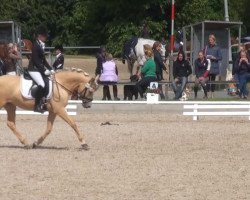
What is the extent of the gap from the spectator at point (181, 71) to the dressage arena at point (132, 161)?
422 centimetres

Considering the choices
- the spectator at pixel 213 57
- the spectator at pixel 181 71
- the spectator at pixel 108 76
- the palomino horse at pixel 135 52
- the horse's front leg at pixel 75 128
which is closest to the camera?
the horse's front leg at pixel 75 128

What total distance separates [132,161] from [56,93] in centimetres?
259

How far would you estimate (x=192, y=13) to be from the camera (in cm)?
5509

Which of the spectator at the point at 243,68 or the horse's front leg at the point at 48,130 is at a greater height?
the spectator at the point at 243,68

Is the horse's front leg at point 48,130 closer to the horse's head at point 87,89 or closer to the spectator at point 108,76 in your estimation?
the horse's head at point 87,89

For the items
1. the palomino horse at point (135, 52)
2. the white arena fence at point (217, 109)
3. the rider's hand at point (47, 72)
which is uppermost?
the palomino horse at point (135, 52)

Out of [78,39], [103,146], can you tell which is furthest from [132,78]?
[78,39]

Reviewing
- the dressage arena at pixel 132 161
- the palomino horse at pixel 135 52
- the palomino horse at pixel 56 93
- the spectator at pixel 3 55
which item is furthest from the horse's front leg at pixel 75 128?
the palomino horse at pixel 135 52

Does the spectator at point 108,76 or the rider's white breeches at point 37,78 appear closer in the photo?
the rider's white breeches at point 37,78

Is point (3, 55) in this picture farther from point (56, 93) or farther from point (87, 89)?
point (56, 93)

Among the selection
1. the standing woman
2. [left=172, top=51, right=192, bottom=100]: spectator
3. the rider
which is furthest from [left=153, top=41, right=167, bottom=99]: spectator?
the rider

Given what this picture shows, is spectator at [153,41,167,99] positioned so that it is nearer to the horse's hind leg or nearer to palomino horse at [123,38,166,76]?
palomino horse at [123,38,166,76]

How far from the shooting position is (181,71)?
2641 centimetres

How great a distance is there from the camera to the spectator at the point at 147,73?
83.7 ft
